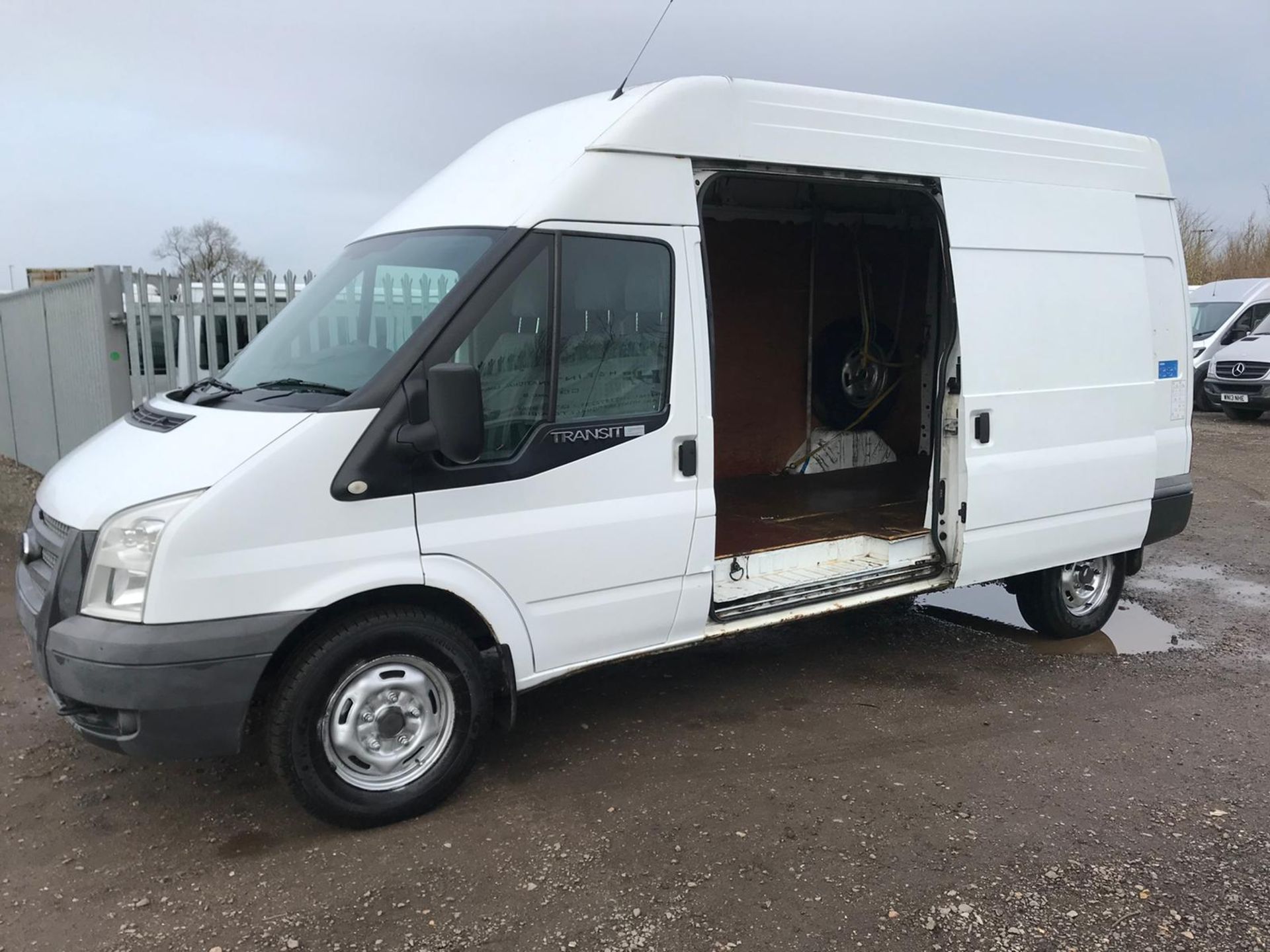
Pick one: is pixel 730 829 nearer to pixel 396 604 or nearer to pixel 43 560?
pixel 396 604

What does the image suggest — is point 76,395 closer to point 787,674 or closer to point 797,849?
point 787,674

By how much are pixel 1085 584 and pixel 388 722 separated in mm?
4394

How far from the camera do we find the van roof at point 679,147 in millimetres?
3912

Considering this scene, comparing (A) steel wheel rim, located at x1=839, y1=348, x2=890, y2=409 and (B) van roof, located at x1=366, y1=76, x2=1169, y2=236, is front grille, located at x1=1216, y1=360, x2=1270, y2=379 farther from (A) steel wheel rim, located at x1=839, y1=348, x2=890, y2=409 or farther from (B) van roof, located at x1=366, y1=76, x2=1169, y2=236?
(B) van roof, located at x1=366, y1=76, x2=1169, y2=236

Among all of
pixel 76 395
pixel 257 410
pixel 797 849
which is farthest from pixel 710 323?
pixel 76 395

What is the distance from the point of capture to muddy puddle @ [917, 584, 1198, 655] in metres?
5.98

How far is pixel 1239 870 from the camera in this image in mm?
3475

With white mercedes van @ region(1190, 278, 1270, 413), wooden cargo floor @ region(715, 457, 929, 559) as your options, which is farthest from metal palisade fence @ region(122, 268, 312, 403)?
white mercedes van @ region(1190, 278, 1270, 413)

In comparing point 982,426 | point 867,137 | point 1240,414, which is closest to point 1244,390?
point 1240,414

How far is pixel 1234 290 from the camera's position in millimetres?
19906

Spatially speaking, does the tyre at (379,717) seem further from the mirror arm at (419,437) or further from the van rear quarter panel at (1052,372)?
the van rear quarter panel at (1052,372)

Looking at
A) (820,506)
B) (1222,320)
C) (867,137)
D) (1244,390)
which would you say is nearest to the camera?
(867,137)

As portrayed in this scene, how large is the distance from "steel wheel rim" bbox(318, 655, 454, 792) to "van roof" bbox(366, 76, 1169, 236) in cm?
176

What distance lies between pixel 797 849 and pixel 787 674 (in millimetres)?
1835
